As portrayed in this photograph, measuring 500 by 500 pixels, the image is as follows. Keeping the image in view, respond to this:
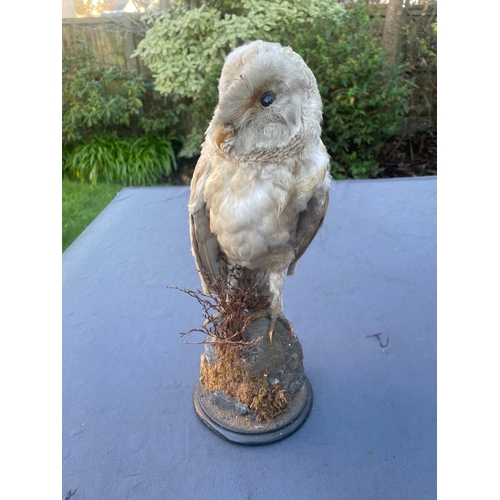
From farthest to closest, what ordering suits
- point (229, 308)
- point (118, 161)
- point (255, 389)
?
point (118, 161)
point (255, 389)
point (229, 308)

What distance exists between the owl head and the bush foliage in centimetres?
254

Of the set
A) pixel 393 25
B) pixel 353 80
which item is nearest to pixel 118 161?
pixel 353 80

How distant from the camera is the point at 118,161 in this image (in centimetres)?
411

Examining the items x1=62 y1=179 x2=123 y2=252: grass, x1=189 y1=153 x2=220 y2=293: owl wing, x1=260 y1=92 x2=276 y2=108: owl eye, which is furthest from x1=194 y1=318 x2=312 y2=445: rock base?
x1=62 y1=179 x2=123 y2=252: grass

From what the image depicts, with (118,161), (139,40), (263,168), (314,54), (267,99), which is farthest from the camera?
(139,40)

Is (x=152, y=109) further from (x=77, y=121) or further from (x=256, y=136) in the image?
(x=256, y=136)

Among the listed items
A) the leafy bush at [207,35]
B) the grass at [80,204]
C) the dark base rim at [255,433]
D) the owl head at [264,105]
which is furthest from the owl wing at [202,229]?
the leafy bush at [207,35]

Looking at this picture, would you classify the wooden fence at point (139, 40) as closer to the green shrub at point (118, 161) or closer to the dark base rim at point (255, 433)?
the green shrub at point (118, 161)

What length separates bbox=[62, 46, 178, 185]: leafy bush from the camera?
Result: 405 cm

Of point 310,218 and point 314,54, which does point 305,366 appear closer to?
point 310,218

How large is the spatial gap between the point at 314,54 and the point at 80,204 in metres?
2.43

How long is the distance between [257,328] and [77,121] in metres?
3.55

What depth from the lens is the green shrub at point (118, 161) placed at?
13.4ft

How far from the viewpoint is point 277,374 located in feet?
4.92
